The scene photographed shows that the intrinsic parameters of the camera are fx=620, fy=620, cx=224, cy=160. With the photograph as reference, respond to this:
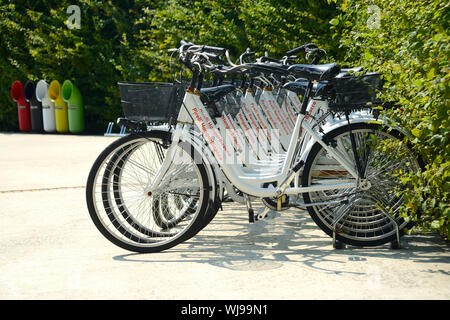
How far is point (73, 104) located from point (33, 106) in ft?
3.41

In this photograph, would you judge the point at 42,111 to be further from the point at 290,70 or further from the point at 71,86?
the point at 290,70

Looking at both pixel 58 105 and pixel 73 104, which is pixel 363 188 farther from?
pixel 58 105

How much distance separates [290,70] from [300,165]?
574 mm

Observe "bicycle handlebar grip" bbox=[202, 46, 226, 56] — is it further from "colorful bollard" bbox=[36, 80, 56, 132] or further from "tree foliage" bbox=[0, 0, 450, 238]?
"colorful bollard" bbox=[36, 80, 56, 132]

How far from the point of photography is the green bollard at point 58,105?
39.8 feet

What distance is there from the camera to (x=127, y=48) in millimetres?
11750

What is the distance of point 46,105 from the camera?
12.2 meters

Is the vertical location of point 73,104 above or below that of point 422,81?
above

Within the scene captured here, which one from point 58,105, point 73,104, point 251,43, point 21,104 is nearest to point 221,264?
point 251,43


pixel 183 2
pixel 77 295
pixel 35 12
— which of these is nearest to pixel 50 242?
pixel 77 295

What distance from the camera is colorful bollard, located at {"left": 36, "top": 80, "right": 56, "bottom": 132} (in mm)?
12203

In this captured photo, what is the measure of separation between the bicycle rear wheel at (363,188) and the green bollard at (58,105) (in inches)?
359

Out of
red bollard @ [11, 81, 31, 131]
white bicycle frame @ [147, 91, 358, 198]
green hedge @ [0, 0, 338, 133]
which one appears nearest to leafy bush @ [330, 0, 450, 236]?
white bicycle frame @ [147, 91, 358, 198]

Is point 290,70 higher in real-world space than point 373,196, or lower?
higher
